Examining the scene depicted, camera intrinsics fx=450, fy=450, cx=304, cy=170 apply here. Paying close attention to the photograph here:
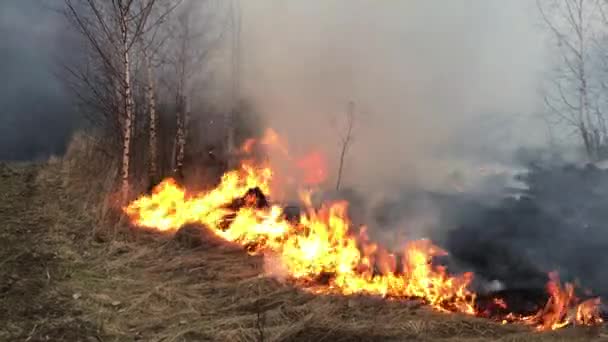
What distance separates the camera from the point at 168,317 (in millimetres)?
7000

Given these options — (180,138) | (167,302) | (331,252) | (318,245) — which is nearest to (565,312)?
(331,252)

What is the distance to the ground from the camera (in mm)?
6262

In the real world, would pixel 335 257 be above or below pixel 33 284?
above

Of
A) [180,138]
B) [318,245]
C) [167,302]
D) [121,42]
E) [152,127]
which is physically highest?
[121,42]

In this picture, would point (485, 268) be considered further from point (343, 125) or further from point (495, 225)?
point (343, 125)

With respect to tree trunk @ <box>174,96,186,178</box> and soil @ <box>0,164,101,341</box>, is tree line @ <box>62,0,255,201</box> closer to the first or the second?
Result: tree trunk @ <box>174,96,186,178</box>

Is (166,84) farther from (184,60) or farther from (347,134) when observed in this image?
(347,134)

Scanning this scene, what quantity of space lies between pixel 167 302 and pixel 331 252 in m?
3.55

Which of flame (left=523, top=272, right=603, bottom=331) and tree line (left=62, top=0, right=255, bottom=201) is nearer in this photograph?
flame (left=523, top=272, right=603, bottom=331)

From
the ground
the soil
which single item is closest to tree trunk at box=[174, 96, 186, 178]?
the soil

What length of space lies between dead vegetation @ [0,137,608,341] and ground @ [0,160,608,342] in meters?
0.02

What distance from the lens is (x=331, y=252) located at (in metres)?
9.59

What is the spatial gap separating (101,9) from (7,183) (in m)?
7.31

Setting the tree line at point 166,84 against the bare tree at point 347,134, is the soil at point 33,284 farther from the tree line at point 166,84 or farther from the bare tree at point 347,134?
the bare tree at point 347,134
